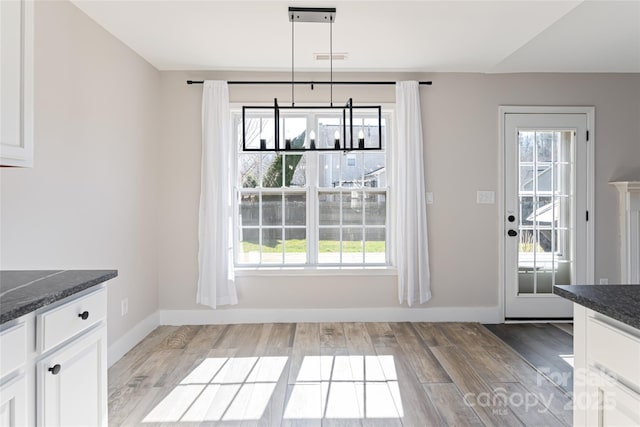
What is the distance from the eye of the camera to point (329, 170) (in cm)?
412

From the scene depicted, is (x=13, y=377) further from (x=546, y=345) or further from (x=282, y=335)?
(x=546, y=345)

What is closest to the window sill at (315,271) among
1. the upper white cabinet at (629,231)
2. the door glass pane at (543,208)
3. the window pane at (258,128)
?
the window pane at (258,128)

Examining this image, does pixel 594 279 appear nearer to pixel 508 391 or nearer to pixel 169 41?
pixel 508 391

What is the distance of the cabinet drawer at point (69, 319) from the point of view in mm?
1243

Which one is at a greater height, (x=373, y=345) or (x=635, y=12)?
(x=635, y=12)

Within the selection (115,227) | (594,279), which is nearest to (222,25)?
(115,227)

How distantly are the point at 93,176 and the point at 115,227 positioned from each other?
503mm

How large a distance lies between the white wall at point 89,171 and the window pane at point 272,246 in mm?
1117

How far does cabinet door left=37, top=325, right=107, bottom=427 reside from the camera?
49.3 inches

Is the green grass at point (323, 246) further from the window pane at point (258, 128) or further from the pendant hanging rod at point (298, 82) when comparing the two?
the pendant hanging rod at point (298, 82)

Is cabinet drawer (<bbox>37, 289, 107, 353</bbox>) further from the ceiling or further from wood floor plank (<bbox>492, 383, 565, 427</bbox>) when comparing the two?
wood floor plank (<bbox>492, 383, 565, 427</bbox>)

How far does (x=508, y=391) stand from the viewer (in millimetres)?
2574

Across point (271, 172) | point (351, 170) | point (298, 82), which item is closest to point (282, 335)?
point (271, 172)

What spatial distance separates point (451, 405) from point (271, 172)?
9.03 ft
